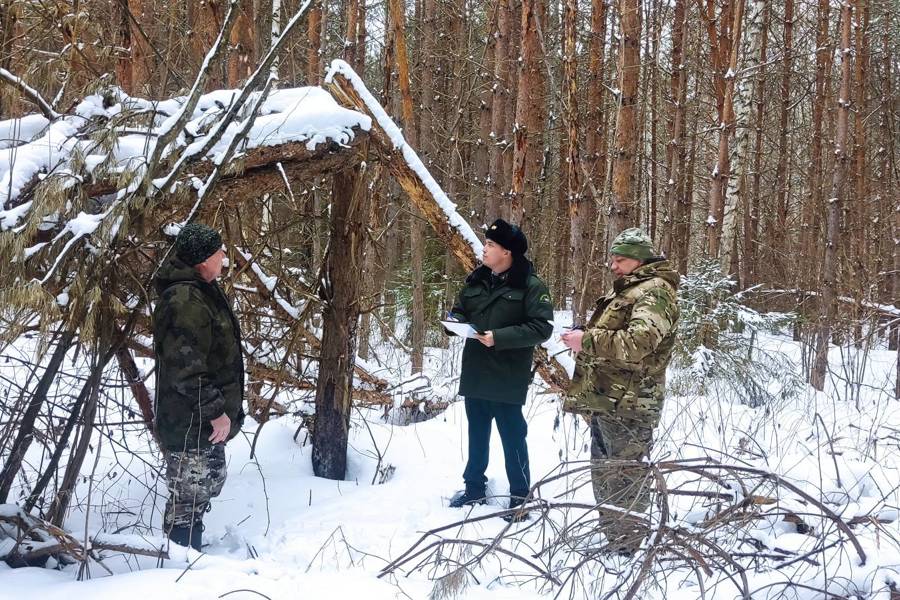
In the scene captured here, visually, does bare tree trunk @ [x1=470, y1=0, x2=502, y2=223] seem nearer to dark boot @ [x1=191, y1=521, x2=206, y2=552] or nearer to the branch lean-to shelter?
the branch lean-to shelter

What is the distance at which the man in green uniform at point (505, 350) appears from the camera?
4.31m

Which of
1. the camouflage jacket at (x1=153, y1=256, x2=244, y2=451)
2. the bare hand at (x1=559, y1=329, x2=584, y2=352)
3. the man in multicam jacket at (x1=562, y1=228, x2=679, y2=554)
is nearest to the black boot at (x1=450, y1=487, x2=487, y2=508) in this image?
the man in multicam jacket at (x1=562, y1=228, x2=679, y2=554)

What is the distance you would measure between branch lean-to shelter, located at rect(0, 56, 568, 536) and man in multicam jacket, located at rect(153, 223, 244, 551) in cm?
26

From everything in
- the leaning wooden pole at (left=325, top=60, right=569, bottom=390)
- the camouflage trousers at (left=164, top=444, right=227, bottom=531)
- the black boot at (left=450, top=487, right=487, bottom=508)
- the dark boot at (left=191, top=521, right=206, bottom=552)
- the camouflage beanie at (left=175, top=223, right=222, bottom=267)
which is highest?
the leaning wooden pole at (left=325, top=60, right=569, bottom=390)

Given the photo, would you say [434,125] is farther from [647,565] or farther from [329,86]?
[647,565]

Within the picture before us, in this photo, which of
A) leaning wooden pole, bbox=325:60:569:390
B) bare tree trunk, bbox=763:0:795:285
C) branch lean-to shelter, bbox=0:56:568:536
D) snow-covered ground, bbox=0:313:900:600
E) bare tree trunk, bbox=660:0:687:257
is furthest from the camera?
bare tree trunk, bbox=763:0:795:285

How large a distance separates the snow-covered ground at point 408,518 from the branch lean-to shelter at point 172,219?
19.1 inches

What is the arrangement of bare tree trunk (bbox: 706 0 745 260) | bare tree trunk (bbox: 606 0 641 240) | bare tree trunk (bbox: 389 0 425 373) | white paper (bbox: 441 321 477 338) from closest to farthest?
white paper (bbox: 441 321 477 338) < bare tree trunk (bbox: 606 0 641 240) < bare tree trunk (bbox: 389 0 425 373) < bare tree trunk (bbox: 706 0 745 260)

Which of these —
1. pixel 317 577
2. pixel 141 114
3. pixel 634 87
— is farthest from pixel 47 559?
pixel 634 87

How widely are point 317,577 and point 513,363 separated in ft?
5.86

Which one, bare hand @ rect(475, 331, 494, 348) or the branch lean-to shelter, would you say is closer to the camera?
the branch lean-to shelter

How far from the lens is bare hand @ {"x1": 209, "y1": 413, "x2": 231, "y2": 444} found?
11.6 feet

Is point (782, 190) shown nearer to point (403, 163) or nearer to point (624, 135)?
point (624, 135)

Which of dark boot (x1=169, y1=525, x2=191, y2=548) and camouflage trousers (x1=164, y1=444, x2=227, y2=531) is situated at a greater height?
camouflage trousers (x1=164, y1=444, x2=227, y2=531)
